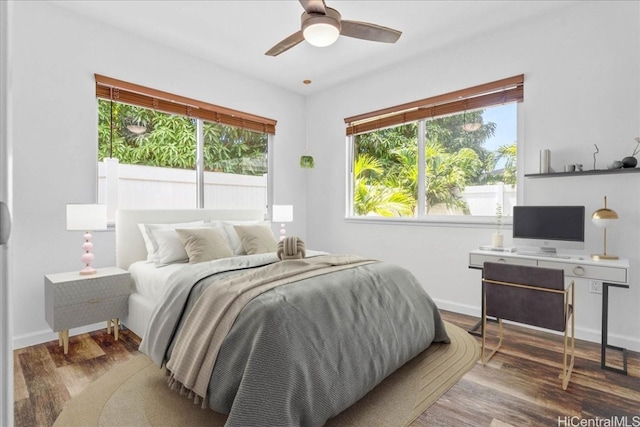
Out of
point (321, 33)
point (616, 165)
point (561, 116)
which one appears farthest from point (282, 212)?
point (616, 165)

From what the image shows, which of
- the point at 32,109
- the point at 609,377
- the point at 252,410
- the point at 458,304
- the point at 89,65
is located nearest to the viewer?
A: the point at 252,410

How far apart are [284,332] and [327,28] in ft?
6.37

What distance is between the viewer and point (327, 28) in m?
2.29

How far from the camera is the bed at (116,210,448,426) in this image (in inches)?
63.0

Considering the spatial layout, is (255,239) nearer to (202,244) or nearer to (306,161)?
(202,244)

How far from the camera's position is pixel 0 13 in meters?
0.64

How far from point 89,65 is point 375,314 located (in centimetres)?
335

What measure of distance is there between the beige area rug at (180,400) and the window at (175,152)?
182 centimetres

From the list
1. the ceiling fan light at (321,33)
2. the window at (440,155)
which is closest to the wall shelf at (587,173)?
the window at (440,155)

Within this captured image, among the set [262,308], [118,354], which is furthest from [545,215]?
[118,354]

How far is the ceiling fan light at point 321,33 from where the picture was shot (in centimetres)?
227

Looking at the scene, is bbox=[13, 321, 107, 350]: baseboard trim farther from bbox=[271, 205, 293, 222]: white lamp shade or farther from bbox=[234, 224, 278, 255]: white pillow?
bbox=[271, 205, 293, 222]: white lamp shade

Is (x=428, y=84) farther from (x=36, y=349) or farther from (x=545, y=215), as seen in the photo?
(x=36, y=349)

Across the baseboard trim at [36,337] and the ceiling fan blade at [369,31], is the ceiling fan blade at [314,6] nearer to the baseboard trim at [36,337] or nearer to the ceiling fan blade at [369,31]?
the ceiling fan blade at [369,31]
